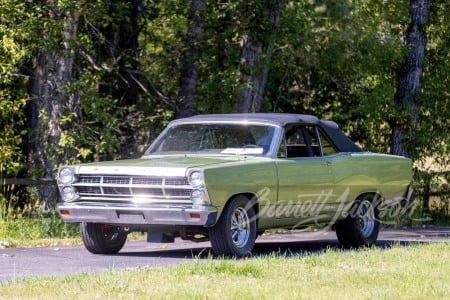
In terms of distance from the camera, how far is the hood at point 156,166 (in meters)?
12.4

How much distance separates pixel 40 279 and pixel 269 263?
2.58 metres

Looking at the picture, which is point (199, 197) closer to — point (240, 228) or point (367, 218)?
point (240, 228)

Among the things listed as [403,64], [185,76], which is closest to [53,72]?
[185,76]

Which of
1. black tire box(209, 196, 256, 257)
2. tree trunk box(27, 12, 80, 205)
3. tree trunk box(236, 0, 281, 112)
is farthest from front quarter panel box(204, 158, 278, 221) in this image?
tree trunk box(236, 0, 281, 112)

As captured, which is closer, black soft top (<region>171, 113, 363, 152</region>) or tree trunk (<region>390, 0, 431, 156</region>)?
black soft top (<region>171, 113, 363, 152</region>)

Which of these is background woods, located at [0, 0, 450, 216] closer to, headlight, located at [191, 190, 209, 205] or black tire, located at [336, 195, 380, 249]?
black tire, located at [336, 195, 380, 249]

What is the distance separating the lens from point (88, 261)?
12.7 metres

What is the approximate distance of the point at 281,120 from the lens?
14164 millimetres

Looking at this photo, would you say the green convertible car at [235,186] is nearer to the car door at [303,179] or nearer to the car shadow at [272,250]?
the car door at [303,179]

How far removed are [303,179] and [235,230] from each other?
1495 millimetres

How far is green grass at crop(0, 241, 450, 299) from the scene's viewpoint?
9.30 metres

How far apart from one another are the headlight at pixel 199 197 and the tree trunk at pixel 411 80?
11753mm

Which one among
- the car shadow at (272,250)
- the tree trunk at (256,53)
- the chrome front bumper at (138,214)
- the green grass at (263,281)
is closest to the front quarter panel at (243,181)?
the chrome front bumper at (138,214)

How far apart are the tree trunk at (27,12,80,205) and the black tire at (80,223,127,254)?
570cm
